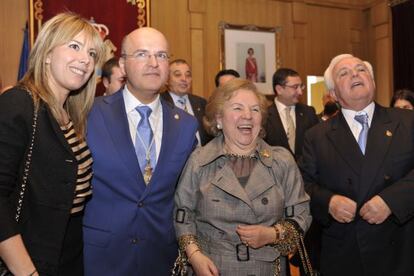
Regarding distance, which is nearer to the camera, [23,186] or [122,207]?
[23,186]

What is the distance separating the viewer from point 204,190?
7.18ft

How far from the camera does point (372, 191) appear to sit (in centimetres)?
234

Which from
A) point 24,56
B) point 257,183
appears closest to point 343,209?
point 257,183

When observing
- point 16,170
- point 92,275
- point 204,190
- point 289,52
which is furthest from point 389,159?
point 289,52

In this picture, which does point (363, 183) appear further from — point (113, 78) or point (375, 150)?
point (113, 78)

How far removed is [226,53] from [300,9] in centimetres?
173

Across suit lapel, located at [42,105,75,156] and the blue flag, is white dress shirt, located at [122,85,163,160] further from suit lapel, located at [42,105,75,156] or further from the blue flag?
the blue flag

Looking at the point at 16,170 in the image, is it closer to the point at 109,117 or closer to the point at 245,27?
the point at 109,117

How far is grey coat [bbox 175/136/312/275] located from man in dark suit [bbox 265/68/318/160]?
2236 mm

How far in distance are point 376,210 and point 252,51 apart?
5159 millimetres

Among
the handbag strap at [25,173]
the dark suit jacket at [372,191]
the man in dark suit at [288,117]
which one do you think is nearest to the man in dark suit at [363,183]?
the dark suit jacket at [372,191]

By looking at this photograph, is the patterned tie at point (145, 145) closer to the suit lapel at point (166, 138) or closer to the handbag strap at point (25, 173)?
the suit lapel at point (166, 138)

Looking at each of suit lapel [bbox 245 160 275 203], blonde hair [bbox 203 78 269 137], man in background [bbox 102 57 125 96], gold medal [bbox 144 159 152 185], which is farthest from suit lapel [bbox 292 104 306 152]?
gold medal [bbox 144 159 152 185]

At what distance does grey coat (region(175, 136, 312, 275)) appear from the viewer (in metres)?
2.12
